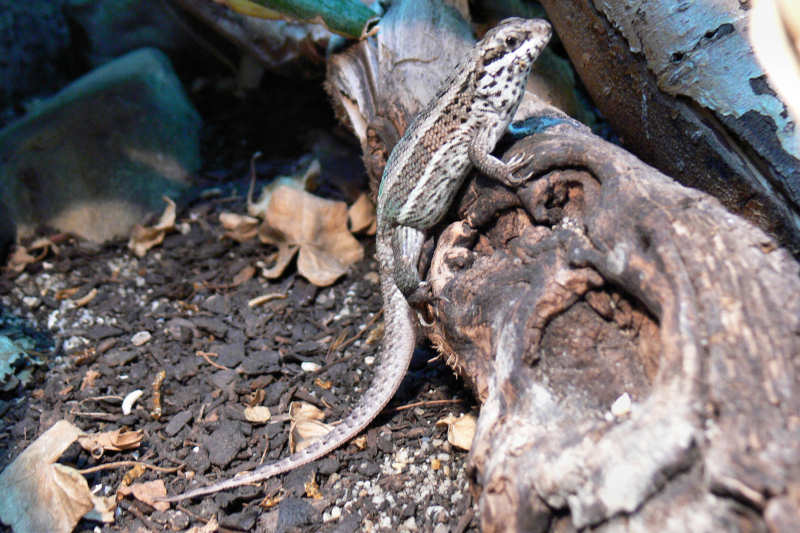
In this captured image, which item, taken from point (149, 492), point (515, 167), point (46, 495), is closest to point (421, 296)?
point (515, 167)

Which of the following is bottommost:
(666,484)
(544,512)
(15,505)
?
(15,505)

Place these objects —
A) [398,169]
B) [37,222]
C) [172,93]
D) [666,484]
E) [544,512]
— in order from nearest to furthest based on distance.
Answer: [666,484] < [544,512] < [398,169] < [37,222] < [172,93]

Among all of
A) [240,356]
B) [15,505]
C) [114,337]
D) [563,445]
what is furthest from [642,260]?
[114,337]

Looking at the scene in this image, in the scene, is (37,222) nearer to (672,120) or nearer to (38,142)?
(38,142)

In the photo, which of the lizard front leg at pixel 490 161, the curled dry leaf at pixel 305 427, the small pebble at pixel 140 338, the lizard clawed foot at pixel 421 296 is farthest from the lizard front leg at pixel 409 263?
the small pebble at pixel 140 338

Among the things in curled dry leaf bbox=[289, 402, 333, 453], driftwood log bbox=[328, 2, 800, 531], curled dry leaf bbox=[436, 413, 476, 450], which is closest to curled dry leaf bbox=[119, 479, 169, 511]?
curled dry leaf bbox=[289, 402, 333, 453]

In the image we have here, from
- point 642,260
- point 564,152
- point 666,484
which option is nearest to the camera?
point 666,484

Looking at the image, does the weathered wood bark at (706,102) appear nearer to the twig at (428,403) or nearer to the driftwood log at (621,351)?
the driftwood log at (621,351)
